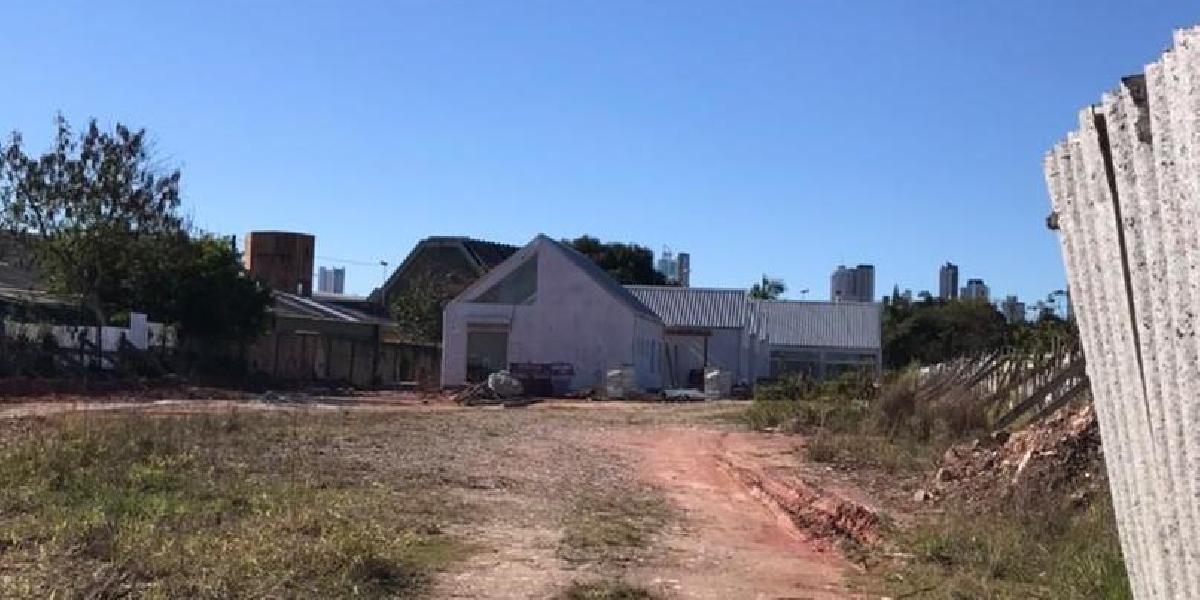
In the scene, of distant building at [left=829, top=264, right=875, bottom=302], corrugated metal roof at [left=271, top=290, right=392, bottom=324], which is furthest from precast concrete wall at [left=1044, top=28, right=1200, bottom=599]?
distant building at [left=829, top=264, right=875, bottom=302]

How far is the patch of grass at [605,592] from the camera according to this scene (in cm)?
821

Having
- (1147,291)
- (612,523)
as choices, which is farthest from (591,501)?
(1147,291)

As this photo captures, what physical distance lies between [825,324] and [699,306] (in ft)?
35.4

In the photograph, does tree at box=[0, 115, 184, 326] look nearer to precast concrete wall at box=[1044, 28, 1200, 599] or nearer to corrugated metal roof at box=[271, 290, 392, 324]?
corrugated metal roof at box=[271, 290, 392, 324]

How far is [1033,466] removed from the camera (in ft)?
40.5

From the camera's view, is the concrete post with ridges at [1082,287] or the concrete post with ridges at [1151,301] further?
the concrete post with ridges at [1082,287]

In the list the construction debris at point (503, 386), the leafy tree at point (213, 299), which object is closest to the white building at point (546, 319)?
the construction debris at point (503, 386)

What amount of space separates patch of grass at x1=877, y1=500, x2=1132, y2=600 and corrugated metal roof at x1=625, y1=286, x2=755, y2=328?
2043 inches


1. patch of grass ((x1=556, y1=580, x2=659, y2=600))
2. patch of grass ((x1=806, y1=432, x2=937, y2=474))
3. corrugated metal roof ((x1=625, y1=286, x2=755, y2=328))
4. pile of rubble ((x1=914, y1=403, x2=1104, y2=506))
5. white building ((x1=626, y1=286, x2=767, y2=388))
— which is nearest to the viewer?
patch of grass ((x1=556, y1=580, x2=659, y2=600))

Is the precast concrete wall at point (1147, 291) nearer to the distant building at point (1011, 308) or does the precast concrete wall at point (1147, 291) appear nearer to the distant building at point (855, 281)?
the distant building at point (1011, 308)

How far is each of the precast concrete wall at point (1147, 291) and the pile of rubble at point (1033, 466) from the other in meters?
6.35

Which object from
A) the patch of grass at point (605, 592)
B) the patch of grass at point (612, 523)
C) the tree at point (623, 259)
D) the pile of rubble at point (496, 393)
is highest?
the tree at point (623, 259)

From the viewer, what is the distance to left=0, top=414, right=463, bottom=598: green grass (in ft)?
26.0

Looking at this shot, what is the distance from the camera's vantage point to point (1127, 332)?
455 centimetres
